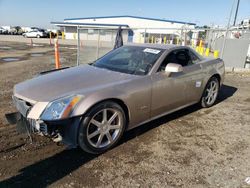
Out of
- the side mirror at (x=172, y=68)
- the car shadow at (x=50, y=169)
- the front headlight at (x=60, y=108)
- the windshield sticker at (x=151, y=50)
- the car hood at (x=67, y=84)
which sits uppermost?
the windshield sticker at (x=151, y=50)

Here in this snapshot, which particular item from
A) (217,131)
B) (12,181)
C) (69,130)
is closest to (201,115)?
(217,131)

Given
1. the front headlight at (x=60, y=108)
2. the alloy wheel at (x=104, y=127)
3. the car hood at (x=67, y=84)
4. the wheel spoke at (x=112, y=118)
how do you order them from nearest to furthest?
the front headlight at (x=60, y=108) < the car hood at (x=67, y=84) < the alloy wheel at (x=104, y=127) < the wheel spoke at (x=112, y=118)

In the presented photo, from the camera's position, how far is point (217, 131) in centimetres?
427

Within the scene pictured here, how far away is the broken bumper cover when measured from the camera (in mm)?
2957

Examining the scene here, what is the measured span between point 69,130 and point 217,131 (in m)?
2.70

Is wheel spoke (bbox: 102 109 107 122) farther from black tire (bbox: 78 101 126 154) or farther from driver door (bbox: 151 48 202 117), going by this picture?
driver door (bbox: 151 48 202 117)

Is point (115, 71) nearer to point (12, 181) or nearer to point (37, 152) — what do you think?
point (37, 152)

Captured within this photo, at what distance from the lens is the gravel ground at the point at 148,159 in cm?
283

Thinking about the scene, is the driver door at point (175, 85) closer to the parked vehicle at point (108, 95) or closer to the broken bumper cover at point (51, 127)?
the parked vehicle at point (108, 95)

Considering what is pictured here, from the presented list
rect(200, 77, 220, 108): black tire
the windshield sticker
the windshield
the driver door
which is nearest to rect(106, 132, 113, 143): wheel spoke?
the driver door

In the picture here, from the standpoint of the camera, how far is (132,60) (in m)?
4.28

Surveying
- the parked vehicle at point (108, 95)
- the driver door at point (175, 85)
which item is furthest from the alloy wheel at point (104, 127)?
the driver door at point (175, 85)

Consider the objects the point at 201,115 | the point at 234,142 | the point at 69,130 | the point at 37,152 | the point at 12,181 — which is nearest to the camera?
the point at 12,181

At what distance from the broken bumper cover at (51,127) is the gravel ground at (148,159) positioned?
343 mm
